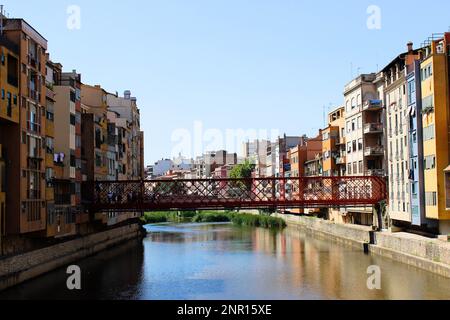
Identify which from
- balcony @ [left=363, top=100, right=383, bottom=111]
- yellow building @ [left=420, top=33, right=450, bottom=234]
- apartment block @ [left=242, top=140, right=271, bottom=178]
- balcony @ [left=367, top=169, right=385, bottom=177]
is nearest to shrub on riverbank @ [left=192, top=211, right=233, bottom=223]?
apartment block @ [left=242, top=140, right=271, bottom=178]

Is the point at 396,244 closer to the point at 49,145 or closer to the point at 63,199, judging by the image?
the point at 63,199

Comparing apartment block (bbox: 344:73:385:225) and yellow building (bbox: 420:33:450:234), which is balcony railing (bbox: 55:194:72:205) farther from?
apartment block (bbox: 344:73:385:225)

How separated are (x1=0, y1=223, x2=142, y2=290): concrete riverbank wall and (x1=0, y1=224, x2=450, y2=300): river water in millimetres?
576

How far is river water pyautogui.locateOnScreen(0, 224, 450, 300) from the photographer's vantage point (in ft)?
111

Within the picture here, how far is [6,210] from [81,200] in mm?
16486

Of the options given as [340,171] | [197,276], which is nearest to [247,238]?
[340,171]

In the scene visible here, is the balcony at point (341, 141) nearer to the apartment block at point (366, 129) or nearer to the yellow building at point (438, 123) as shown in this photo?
the apartment block at point (366, 129)

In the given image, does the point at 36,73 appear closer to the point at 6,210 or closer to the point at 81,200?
the point at 6,210

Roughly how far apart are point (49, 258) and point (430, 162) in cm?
2531

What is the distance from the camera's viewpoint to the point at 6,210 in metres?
36.6

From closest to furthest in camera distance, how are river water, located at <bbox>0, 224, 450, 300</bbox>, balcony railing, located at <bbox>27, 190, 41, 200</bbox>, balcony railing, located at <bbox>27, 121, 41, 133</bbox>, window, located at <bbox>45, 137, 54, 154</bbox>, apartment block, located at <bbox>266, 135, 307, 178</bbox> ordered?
1. river water, located at <bbox>0, 224, 450, 300</bbox>
2. balcony railing, located at <bbox>27, 190, 41, 200</bbox>
3. balcony railing, located at <bbox>27, 121, 41, 133</bbox>
4. window, located at <bbox>45, 137, 54, 154</bbox>
5. apartment block, located at <bbox>266, 135, 307, 178</bbox>

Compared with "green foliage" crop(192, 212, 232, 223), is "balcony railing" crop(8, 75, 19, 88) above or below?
above

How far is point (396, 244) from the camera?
45781mm

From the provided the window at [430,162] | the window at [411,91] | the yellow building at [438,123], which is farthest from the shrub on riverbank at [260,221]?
the yellow building at [438,123]
